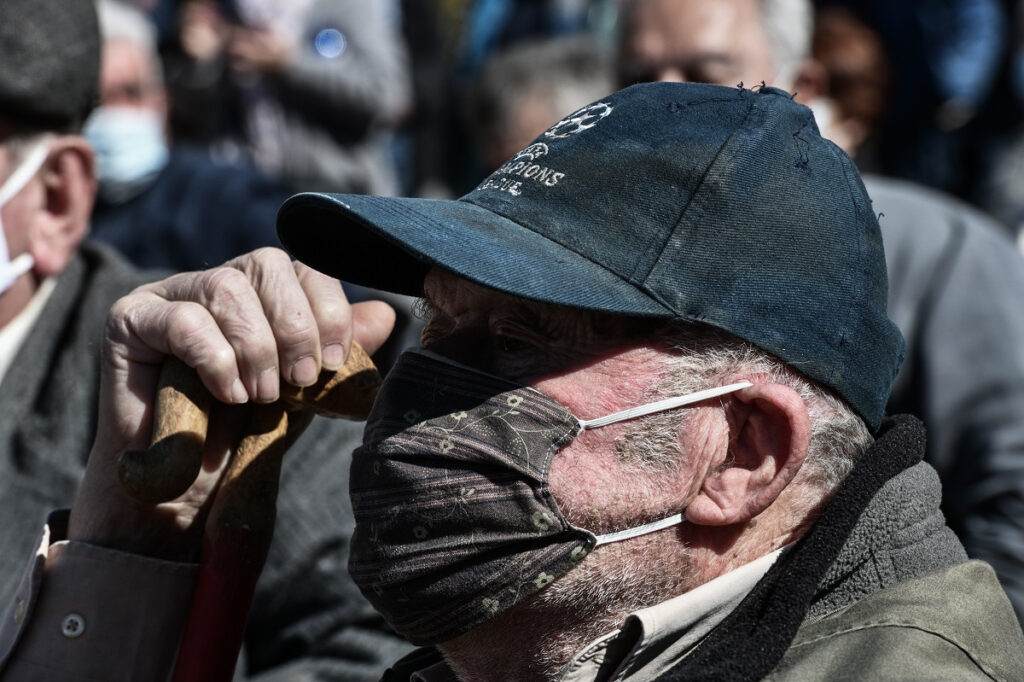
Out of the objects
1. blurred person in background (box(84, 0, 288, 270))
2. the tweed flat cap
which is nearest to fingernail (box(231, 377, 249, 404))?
the tweed flat cap

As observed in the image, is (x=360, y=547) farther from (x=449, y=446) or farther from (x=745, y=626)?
(x=745, y=626)

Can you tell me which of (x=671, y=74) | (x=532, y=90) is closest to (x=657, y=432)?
(x=671, y=74)

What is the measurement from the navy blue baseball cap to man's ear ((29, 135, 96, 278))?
1.63 m

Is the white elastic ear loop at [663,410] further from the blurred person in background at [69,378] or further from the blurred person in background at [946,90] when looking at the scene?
the blurred person in background at [946,90]

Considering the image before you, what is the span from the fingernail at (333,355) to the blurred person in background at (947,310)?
157cm

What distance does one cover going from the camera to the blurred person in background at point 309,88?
250 inches

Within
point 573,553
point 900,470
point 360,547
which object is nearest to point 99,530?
point 360,547

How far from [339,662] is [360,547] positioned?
1.12 metres

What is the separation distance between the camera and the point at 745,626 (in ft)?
6.35

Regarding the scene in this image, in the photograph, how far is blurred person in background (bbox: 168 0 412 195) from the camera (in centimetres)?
634

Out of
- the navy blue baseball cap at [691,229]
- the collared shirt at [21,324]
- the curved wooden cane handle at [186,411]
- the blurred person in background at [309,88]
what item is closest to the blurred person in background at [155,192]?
the blurred person in background at [309,88]

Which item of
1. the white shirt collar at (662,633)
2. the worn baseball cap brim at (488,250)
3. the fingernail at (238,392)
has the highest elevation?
the worn baseball cap brim at (488,250)

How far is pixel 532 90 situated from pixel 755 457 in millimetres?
3423

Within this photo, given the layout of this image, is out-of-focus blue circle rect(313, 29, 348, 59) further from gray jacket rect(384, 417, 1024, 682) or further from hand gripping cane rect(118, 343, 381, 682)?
gray jacket rect(384, 417, 1024, 682)
